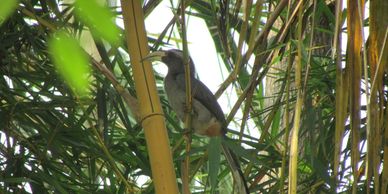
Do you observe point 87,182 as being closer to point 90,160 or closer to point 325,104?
point 90,160

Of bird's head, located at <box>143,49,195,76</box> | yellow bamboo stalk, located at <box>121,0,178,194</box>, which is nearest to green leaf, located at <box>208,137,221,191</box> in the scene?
yellow bamboo stalk, located at <box>121,0,178,194</box>

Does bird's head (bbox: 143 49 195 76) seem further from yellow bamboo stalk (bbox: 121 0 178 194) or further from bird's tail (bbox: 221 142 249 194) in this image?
yellow bamboo stalk (bbox: 121 0 178 194)

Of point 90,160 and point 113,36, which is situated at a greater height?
point 90,160

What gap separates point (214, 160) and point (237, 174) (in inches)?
24.2

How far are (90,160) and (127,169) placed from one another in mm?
225

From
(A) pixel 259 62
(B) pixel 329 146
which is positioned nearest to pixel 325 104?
(B) pixel 329 146

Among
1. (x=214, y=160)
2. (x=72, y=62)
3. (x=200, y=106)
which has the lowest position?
(x=72, y=62)

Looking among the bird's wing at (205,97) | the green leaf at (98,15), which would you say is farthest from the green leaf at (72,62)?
the bird's wing at (205,97)

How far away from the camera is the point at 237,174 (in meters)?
3.34

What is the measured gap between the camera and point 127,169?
399cm

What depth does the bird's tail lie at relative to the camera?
3150 millimetres

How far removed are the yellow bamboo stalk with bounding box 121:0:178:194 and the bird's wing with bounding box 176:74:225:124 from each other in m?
2.17

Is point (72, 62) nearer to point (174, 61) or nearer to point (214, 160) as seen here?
point (214, 160)

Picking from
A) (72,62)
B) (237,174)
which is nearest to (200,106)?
(237,174)
